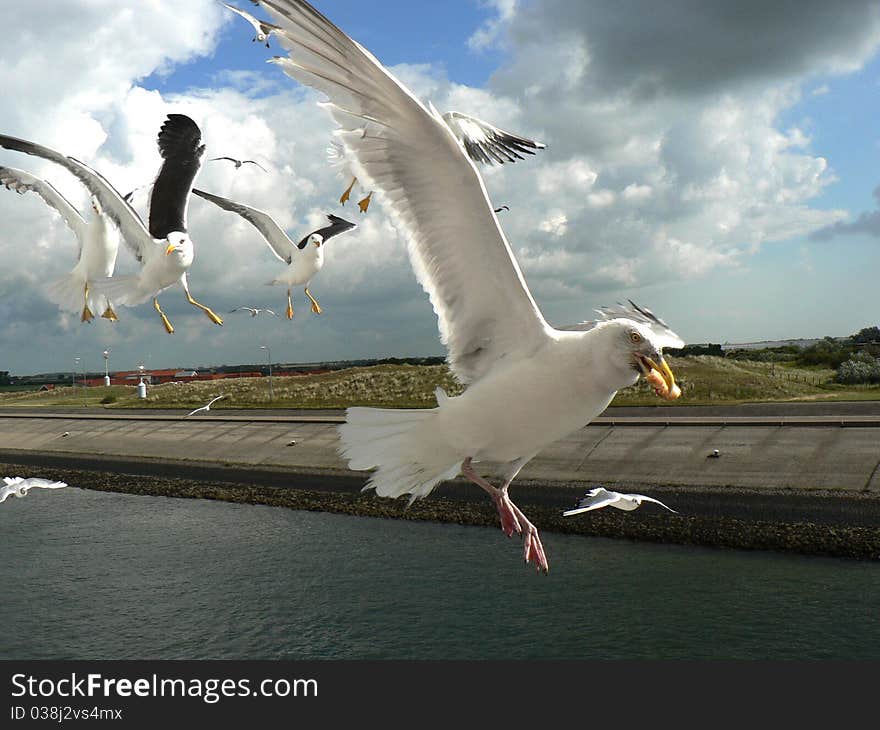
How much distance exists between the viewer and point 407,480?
158 inches

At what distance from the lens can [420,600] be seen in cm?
2800

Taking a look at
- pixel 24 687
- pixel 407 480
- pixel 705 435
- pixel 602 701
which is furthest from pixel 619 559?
pixel 407 480

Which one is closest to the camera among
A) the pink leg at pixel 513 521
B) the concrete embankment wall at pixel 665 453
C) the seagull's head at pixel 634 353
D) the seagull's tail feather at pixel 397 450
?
the seagull's head at pixel 634 353

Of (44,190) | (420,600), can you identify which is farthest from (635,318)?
(420,600)

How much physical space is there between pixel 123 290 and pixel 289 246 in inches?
49.3

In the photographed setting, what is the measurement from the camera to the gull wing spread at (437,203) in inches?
131

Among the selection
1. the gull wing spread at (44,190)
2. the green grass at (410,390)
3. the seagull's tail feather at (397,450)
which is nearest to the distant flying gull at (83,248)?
the gull wing spread at (44,190)

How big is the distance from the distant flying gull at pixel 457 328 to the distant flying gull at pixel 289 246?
0.53 meters

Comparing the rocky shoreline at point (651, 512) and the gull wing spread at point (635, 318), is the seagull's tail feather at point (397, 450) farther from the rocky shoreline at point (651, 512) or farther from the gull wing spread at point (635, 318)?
the rocky shoreline at point (651, 512)

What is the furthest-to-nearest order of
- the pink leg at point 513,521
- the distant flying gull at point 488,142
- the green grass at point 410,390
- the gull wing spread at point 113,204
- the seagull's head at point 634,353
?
the green grass at point 410,390
the distant flying gull at point 488,142
the gull wing spread at point 113,204
the pink leg at point 513,521
the seagull's head at point 634,353

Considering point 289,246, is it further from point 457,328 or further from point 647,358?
point 647,358

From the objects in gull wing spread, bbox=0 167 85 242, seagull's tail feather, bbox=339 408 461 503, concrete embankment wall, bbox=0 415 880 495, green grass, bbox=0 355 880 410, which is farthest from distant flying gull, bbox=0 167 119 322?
green grass, bbox=0 355 880 410

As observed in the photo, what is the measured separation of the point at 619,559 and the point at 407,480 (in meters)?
28.0

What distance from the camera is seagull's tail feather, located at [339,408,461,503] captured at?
13.0 ft
